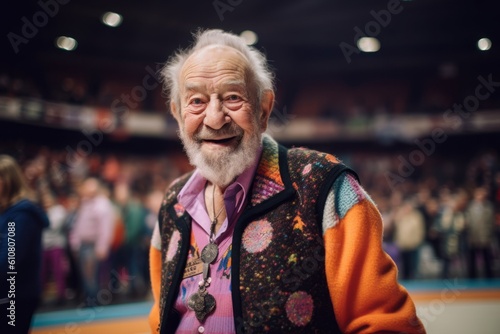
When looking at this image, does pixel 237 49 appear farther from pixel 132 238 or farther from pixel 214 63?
pixel 132 238

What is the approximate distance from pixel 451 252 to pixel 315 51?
306 inches

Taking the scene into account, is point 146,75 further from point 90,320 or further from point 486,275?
point 486,275

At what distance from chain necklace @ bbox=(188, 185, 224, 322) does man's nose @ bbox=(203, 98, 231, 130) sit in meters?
0.37

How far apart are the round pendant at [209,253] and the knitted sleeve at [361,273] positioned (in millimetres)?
361

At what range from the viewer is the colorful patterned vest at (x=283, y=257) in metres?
1.30

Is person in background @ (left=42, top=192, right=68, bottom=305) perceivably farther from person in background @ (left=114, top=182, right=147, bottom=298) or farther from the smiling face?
the smiling face

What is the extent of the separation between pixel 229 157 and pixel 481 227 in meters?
8.32

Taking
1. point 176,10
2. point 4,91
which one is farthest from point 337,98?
point 4,91

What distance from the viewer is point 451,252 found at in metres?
9.31

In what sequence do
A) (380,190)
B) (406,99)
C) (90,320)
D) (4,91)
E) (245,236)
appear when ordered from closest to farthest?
(245,236)
(90,320)
(4,91)
(380,190)
(406,99)

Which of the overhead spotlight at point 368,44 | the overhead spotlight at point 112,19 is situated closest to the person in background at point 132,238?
the overhead spotlight at point 112,19

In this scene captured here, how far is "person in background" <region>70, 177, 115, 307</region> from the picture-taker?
22.1ft

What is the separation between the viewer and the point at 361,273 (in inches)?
49.8

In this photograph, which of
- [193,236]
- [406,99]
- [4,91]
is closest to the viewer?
[193,236]
